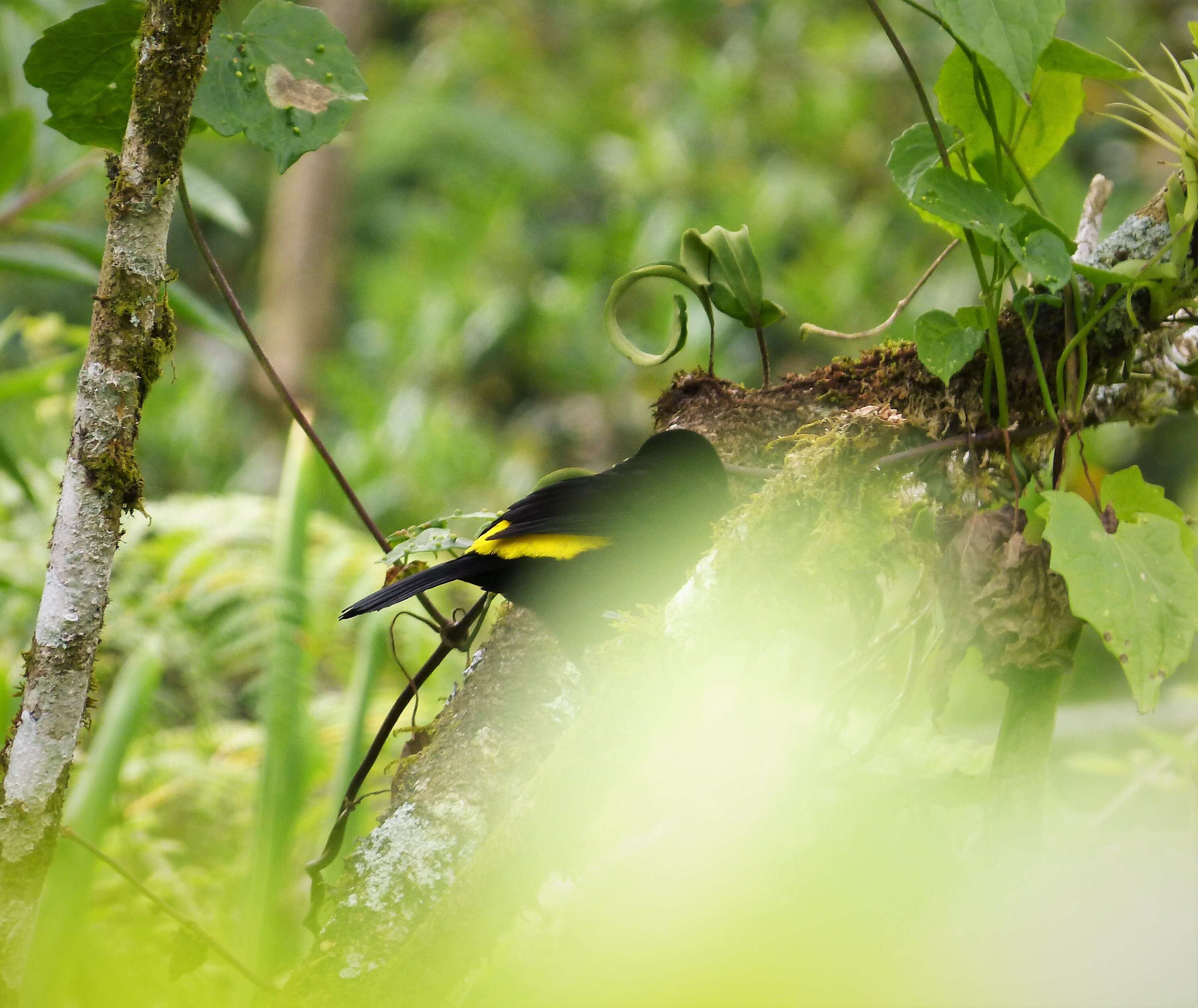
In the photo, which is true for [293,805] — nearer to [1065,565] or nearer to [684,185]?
[1065,565]

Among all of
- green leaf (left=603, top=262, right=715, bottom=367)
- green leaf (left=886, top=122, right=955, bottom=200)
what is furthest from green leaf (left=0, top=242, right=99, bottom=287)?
green leaf (left=886, top=122, right=955, bottom=200)

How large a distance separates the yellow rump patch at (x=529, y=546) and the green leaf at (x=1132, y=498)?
53 centimetres

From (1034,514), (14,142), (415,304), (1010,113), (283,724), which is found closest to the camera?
(1034,514)

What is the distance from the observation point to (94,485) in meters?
0.85

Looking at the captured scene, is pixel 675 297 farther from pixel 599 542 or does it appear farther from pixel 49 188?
pixel 49 188

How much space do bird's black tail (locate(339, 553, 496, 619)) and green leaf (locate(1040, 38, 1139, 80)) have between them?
736mm

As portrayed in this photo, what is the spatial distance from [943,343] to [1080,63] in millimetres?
279

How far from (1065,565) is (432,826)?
0.58 m

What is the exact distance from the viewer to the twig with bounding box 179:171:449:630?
3.25 ft

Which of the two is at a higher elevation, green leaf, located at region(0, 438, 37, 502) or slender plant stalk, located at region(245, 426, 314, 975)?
green leaf, located at region(0, 438, 37, 502)

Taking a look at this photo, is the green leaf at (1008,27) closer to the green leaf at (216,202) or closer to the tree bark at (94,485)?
the tree bark at (94,485)

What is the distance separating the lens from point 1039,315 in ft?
3.31

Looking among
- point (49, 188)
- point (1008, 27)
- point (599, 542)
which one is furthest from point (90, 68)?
point (49, 188)

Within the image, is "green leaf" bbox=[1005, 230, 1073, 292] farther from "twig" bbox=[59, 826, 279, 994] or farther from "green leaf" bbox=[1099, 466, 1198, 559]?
"twig" bbox=[59, 826, 279, 994]
